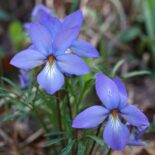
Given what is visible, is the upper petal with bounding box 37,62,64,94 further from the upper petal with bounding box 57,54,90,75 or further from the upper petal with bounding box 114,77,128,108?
the upper petal with bounding box 114,77,128,108

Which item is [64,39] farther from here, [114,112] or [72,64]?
[114,112]

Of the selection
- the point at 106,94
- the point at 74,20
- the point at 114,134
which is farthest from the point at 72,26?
the point at 114,134

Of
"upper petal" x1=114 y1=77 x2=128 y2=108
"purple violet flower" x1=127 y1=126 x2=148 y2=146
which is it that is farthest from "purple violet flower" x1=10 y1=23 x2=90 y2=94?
"purple violet flower" x1=127 y1=126 x2=148 y2=146

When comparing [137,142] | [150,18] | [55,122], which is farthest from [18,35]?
[137,142]

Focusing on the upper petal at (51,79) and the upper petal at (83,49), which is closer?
the upper petal at (51,79)

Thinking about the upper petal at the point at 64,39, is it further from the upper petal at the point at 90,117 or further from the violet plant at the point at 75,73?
the upper petal at the point at 90,117

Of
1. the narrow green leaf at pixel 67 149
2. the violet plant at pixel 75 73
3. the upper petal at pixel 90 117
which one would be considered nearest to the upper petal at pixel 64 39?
the violet plant at pixel 75 73
